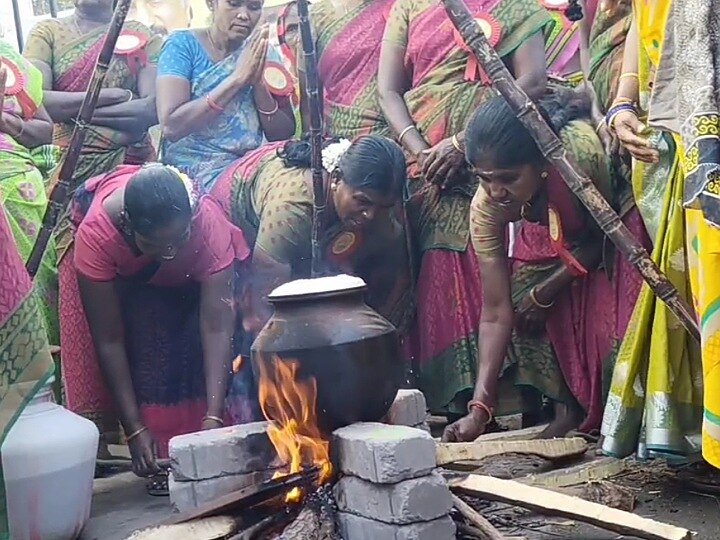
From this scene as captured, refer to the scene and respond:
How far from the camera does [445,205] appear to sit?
14.3 ft

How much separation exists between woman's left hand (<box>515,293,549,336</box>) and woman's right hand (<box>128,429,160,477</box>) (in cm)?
155

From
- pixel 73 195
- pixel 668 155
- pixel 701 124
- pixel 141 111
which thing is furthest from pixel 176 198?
pixel 701 124

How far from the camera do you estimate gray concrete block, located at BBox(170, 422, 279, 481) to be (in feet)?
9.98

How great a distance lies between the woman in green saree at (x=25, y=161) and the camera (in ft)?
14.1

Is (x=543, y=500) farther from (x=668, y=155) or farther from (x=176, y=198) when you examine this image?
(x=176, y=198)

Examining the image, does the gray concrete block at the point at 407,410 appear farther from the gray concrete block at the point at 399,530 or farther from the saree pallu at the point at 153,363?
the saree pallu at the point at 153,363

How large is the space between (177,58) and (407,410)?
7.41 feet

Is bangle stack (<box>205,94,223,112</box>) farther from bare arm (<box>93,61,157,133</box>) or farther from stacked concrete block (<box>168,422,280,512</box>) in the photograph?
stacked concrete block (<box>168,422,280,512</box>)

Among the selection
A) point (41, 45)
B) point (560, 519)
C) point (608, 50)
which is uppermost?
point (41, 45)

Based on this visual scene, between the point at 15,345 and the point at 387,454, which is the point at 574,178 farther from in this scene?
the point at 15,345

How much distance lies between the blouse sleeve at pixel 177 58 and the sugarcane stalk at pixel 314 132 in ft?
3.26

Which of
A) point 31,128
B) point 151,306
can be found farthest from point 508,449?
point 31,128

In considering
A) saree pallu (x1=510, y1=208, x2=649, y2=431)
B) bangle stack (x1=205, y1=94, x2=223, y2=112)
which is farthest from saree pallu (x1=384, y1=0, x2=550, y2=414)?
bangle stack (x1=205, y1=94, x2=223, y2=112)

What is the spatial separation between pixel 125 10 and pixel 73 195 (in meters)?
1.06
